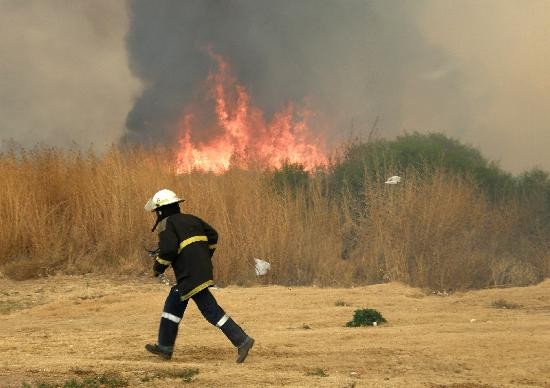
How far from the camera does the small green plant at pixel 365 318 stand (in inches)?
437

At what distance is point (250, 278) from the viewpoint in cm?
1577

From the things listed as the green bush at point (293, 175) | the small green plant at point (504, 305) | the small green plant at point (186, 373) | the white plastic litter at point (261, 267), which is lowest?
the small green plant at point (186, 373)

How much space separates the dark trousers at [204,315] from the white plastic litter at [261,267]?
285 inches

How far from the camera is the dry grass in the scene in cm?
1596

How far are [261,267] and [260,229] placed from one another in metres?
0.90

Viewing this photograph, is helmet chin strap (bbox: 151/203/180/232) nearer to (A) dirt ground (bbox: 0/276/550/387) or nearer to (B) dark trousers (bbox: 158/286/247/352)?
(B) dark trousers (bbox: 158/286/247/352)

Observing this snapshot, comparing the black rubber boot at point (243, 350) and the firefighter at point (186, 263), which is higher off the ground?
the firefighter at point (186, 263)

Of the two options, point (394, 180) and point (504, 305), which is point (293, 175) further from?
point (504, 305)

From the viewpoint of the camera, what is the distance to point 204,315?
27.7 ft

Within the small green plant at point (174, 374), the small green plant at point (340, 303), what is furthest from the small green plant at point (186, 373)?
the small green plant at point (340, 303)

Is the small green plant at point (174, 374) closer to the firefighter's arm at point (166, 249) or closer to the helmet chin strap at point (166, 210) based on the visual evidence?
the firefighter's arm at point (166, 249)

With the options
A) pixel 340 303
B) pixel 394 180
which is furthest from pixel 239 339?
pixel 394 180

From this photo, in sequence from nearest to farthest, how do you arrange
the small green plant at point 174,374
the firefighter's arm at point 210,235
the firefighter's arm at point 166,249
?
the small green plant at point 174,374 → the firefighter's arm at point 166,249 → the firefighter's arm at point 210,235

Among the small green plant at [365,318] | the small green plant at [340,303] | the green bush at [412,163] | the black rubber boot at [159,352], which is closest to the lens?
the black rubber boot at [159,352]
